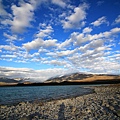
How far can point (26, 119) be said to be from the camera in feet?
41.3

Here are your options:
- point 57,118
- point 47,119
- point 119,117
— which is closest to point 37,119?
point 47,119

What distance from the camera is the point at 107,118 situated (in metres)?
12.3

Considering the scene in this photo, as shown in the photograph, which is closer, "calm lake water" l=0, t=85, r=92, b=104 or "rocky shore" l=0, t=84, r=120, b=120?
"rocky shore" l=0, t=84, r=120, b=120

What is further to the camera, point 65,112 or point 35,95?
point 35,95

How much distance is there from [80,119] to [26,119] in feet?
15.3

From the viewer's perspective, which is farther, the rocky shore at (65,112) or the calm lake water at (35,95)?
the calm lake water at (35,95)

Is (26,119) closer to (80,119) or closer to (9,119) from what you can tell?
(9,119)

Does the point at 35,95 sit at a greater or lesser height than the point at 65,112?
greater

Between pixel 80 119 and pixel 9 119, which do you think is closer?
pixel 80 119

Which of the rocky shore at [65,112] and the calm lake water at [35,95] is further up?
the calm lake water at [35,95]

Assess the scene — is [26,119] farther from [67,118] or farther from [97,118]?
[97,118]

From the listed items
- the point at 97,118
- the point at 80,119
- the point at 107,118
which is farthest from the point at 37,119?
the point at 107,118

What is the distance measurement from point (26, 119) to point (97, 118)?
20.2 feet

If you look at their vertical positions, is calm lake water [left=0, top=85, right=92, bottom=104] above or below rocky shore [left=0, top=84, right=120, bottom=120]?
above
